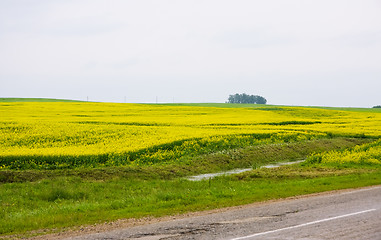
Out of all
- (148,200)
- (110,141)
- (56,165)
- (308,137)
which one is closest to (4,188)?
(56,165)

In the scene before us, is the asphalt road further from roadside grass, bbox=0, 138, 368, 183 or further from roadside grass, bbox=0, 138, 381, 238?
roadside grass, bbox=0, 138, 368, 183

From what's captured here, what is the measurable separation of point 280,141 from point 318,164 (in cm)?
1151

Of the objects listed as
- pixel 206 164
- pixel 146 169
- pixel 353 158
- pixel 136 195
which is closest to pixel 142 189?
pixel 136 195

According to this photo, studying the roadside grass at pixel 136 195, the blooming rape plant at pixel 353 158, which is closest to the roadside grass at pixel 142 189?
the roadside grass at pixel 136 195

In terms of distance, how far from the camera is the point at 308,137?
44.1m

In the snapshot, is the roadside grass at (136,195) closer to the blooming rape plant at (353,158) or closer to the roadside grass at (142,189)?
the roadside grass at (142,189)

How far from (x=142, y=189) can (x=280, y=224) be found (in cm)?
1039

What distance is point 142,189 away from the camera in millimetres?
21516

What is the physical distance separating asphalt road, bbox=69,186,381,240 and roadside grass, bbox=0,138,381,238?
1.65 meters

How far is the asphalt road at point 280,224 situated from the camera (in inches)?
441

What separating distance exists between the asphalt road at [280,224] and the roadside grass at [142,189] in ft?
5.42

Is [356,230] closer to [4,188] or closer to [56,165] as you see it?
[4,188]

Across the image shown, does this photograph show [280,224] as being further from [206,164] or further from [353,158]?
[206,164]

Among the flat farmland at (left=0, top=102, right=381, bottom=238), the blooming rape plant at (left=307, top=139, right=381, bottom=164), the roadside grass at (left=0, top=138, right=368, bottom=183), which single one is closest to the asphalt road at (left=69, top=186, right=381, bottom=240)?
the flat farmland at (left=0, top=102, right=381, bottom=238)
